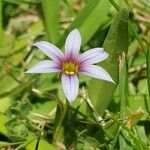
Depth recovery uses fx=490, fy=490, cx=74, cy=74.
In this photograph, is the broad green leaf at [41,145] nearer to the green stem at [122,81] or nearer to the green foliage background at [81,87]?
the green foliage background at [81,87]

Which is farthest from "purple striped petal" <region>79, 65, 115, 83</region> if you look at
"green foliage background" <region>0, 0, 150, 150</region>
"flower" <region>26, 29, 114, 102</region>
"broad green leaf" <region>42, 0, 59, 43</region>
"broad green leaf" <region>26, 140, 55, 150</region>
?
"broad green leaf" <region>42, 0, 59, 43</region>

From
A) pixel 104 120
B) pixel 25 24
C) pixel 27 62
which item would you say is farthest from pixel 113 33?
pixel 25 24

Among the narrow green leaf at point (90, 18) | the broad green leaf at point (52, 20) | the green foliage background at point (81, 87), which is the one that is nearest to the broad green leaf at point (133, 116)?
the green foliage background at point (81, 87)

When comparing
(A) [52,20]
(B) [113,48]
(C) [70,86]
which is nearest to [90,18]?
(A) [52,20]

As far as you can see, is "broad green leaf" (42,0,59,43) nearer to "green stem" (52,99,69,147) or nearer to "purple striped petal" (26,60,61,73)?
"green stem" (52,99,69,147)

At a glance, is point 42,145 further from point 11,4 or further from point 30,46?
point 11,4

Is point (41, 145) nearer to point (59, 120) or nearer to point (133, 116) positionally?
point (59, 120)

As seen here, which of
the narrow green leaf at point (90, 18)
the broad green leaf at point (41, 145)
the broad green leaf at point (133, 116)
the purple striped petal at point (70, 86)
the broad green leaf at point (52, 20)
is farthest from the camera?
the broad green leaf at point (52, 20)
